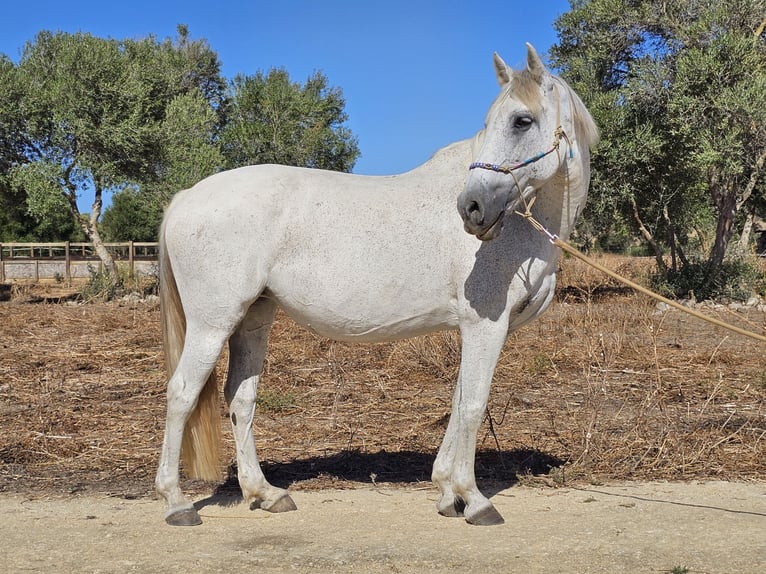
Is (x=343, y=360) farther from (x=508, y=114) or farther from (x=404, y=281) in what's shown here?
(x=508, y=114)

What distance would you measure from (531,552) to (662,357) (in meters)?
6.12

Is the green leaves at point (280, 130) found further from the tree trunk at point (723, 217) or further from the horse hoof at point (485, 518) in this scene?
the horse hoof at point (485, 518)

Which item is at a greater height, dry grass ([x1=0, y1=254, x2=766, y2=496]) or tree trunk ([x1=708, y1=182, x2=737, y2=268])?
tree trunk ([x1=708, y1=182, x2=737, y2=268])

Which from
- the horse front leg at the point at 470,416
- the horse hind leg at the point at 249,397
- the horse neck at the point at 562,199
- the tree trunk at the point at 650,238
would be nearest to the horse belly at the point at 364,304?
the horse front leg at the point at 470,416

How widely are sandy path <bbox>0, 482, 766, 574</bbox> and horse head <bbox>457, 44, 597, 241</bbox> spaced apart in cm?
150

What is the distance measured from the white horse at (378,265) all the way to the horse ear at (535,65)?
9 centimetres

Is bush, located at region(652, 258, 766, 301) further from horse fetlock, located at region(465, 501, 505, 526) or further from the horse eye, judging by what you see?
the horse eye

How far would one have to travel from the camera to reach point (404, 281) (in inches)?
159

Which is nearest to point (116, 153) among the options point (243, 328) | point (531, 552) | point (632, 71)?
point (632, 71)

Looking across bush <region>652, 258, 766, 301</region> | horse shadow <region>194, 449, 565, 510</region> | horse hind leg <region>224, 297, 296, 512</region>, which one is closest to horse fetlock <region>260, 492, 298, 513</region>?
horse hind leg <region>224, 297, 296, 512</region>

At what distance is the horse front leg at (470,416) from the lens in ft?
13.0

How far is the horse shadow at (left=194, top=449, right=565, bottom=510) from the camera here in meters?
4.86

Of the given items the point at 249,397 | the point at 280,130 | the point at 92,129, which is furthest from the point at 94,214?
the point at 249,397

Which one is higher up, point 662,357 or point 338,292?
point 338,292
